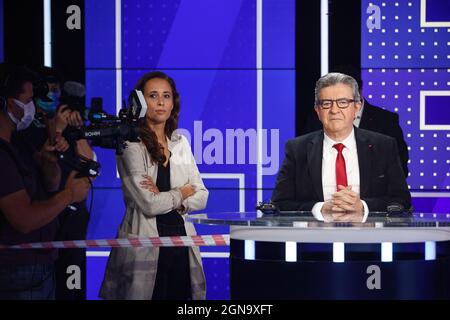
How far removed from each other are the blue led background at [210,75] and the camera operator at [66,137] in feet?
0.32

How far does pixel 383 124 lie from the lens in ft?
17.3

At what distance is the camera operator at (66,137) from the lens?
16.8ft

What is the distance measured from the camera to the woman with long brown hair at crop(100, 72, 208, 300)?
4922 millimetres

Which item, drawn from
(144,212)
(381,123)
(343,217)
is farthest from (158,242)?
(381,123)

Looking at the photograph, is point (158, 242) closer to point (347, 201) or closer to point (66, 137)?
point (66, 137)

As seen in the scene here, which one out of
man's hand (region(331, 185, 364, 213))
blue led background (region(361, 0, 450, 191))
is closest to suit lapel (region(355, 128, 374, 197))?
man's hand (region(331, 185, 364, 213))

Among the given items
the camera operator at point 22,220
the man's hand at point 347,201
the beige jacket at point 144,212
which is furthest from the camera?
the beige jacket at point 144,212

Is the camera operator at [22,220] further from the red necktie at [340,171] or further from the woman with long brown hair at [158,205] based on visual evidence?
the red necktie at [340,171]

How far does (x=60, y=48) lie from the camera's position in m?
5.41

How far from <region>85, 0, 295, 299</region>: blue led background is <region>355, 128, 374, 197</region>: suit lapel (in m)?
0.65

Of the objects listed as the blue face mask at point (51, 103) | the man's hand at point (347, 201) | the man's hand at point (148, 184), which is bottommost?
the man's hand at point (347, 201)

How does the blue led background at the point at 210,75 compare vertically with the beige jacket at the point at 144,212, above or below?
above

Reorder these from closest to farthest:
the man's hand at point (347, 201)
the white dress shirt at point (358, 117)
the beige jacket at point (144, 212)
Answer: the man's hand at point (347, 201)
the beige jacket at point (144, 212)
the white dress shirt at point (358, 117)

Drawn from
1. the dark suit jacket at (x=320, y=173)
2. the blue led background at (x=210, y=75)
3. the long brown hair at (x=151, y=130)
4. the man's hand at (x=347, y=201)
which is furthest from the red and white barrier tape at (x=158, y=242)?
the man's hand at (x=347, y=201)
